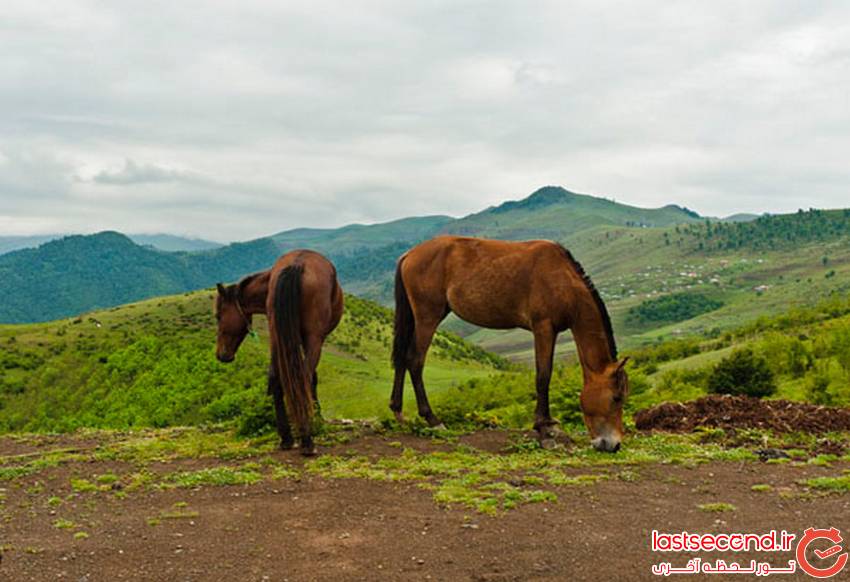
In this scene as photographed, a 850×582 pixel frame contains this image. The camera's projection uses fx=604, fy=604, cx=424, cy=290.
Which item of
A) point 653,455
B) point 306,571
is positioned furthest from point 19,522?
point 653,455

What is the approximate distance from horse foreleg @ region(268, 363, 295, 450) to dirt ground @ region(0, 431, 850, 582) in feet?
6.47

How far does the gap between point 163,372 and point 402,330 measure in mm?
29982

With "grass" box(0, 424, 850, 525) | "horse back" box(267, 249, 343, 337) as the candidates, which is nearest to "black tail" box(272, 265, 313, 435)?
"horse back" box(267, 249, 343, 337)

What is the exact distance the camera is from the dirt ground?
5832 millimetres

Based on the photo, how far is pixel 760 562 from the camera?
582cm

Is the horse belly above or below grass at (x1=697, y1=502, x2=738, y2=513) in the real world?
above

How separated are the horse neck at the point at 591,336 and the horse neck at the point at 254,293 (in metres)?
6.36

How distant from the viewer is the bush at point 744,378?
1586cm

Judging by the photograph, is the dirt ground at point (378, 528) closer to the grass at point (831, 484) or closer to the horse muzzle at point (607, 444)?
the grass at point (831, 484)

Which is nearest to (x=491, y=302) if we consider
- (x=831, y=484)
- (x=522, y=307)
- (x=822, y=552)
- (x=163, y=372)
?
(x=522, y=307)

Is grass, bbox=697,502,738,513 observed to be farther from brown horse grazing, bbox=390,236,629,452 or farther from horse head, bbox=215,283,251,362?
horse head, bbox=215,283,251,362

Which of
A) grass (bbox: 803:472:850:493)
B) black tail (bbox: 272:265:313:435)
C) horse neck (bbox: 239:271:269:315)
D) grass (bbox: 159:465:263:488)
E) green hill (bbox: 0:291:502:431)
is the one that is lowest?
green hill (bbox: 0:291:502:431)

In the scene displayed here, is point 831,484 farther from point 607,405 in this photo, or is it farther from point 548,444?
point 548,444

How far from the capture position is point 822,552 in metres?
5.92
